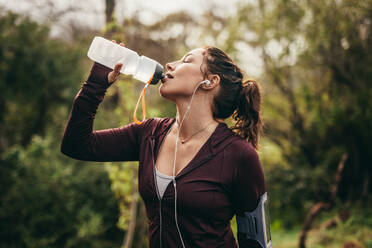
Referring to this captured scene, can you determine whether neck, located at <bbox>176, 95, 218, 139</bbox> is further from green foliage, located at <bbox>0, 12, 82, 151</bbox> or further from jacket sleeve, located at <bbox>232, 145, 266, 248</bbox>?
green foliage, located at <bbox>0, 12, 82, 151</bbox>

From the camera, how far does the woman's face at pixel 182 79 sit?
1843 mm

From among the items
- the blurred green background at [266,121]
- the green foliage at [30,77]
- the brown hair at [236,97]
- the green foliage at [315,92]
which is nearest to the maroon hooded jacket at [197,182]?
the brown hair at [236,97]

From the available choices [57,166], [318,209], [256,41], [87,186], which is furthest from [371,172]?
[57,166]

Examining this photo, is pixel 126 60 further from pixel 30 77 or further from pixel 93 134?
pixel 30 77

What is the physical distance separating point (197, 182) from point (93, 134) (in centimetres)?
65

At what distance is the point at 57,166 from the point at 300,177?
4.86 meters

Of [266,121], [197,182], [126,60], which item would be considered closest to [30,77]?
[266,121]

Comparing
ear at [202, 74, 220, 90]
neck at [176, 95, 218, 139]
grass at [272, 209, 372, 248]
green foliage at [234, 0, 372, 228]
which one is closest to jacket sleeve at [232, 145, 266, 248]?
neck at [176, 95, 218, 139]

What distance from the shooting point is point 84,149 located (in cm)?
180

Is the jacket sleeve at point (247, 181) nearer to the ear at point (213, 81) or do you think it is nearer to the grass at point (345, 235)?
the ear at point (213, 81)

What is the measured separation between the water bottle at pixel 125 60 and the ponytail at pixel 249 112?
1.74ft

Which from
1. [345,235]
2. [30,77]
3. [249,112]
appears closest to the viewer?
[249,112]

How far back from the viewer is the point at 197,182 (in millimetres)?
1637

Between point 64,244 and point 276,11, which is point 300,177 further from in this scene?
point 64,244
